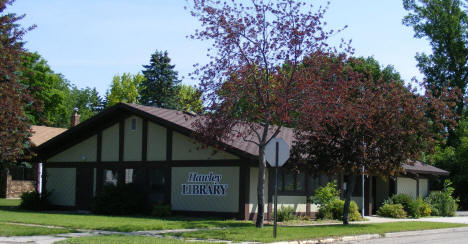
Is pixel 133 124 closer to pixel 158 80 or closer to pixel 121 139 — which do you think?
pixel 121 139

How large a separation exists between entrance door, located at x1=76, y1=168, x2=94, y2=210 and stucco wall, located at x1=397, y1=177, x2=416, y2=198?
16494 mm

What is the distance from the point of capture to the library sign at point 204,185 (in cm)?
2439

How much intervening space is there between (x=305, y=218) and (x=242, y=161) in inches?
168

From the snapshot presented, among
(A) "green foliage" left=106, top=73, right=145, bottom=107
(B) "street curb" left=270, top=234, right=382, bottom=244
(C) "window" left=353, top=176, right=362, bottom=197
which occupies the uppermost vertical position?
(A) "green foliage" left=106, top=73, right=145, bottom=107

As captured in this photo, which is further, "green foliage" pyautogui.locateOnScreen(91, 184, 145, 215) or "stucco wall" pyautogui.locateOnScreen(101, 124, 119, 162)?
"stucco wall" pyautogui.locateOnScreen(101, 124, 119, 162)

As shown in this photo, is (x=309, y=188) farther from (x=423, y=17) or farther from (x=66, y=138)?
(x=423, y=17)

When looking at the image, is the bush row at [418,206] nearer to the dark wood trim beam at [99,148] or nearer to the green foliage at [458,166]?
the green foliage at [458,166]

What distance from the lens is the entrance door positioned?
96.2 ft

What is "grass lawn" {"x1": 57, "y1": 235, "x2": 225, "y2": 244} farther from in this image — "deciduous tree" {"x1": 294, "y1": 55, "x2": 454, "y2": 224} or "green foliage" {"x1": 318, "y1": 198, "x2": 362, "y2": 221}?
"green foliage" {"x1": 318, "y1": 198, "x2": 362, "y2": 221}

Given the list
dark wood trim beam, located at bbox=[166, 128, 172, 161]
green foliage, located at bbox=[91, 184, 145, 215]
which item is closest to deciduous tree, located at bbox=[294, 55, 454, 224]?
dark wood trim beam, located at bbox=[166, 128, 172, 161]

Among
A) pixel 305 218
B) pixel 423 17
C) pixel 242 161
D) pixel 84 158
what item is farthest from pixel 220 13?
pixel 423 17

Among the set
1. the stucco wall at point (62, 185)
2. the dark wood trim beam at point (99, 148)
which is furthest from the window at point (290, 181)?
the stucco wall at point (62, 185)

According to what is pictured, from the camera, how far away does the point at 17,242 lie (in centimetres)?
1431

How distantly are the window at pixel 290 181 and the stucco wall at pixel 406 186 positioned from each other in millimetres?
8380
